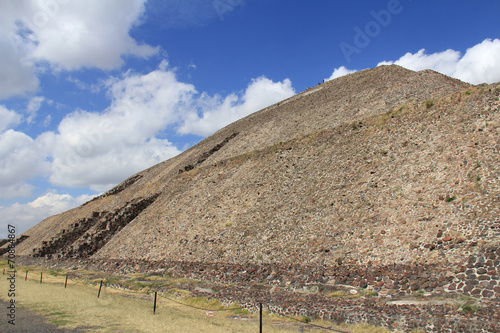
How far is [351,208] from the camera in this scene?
1798 cm

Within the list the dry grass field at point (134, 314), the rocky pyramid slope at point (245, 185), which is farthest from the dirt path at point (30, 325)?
the rocky pyramid slope at point (245, 185)

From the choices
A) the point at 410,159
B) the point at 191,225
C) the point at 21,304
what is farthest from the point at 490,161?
the point at 21,304

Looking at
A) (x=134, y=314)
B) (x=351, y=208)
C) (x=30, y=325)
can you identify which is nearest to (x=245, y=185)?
(x=351, y=208)

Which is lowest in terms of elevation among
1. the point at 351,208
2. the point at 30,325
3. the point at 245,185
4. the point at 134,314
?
the point at 134,314

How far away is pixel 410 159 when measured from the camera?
1814 centimetres

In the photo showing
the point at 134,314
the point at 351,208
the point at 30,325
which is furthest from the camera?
the point at 351,208

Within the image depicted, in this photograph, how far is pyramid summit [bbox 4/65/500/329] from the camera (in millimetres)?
13133

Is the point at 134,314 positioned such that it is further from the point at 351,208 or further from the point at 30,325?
the point at 351,208

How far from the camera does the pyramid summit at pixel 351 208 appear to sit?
43.1 ft

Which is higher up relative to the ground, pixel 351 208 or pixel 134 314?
pixel 351 208

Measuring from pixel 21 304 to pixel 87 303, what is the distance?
319cm

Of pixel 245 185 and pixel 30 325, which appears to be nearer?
pixel 30 325

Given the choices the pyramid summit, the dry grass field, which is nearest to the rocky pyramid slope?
the pyramid summit

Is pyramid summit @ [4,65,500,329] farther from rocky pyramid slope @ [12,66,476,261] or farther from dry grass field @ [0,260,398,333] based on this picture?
dry grass field @ [0,260,398,333]
